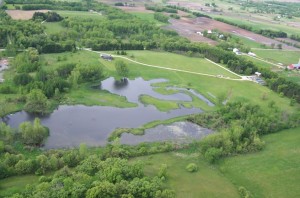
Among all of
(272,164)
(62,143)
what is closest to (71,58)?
(62,143)

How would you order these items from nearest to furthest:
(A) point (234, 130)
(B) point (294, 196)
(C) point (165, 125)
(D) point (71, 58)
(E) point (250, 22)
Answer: (B) point (294, 196)
(A) point (234, 130)
(C) point (165, 125)
(D) point (71, 58)
(E) point (250, 22)

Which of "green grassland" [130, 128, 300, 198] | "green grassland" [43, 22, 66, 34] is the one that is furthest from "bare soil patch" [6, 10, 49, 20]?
"green grassland" [130, 128, 300, 198]

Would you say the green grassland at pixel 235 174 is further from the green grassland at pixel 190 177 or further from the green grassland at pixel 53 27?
the green grassland at pixel 53 27

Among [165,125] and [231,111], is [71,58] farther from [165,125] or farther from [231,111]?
[231,111]

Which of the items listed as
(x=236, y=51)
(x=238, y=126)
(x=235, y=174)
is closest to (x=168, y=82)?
(x=238, y=126)

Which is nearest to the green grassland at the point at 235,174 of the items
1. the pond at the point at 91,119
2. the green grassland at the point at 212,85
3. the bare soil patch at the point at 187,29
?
the pond at the point at 91,119
